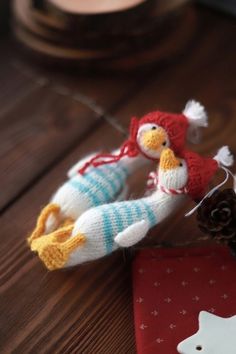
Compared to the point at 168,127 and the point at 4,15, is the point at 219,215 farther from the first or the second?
the point at 4,15

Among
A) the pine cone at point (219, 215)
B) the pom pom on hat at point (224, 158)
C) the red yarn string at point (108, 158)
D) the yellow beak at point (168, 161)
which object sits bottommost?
the pine cone at point (219, 215)

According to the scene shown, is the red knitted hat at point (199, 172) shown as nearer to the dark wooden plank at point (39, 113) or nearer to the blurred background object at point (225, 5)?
the dark wooden plank at point (39, 113)

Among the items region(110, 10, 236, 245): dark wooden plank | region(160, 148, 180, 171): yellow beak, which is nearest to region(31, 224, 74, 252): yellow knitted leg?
region(160, 148, 180, 171): yellow beak

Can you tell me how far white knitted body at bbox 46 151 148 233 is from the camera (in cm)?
59

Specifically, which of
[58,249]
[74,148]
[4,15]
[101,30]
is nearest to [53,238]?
→ [58,249]

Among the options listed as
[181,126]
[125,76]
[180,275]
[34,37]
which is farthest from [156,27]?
[180,275]

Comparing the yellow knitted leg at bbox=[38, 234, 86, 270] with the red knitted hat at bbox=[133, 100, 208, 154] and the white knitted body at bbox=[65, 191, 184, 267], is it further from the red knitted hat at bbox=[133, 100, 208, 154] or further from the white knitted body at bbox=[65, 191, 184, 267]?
the red knitted hat at bbox=[133, 100, 208, 154]

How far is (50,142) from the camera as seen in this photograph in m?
0.77

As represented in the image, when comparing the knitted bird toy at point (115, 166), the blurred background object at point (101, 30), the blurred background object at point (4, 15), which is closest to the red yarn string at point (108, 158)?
the knitted bird toy at point (115, 166)

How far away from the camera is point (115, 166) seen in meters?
0.62

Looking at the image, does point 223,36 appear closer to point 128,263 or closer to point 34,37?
point 34,37

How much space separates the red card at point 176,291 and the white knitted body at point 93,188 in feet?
0.26

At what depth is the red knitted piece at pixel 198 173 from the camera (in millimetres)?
552

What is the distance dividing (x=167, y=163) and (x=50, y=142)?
0.87 ft
